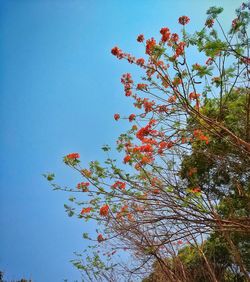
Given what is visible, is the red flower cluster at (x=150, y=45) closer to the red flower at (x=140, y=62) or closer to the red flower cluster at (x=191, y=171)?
the red flower at (x=140, y=62)

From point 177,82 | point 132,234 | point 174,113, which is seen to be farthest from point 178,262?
point 177,82

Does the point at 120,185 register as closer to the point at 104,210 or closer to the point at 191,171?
the point at 104,210

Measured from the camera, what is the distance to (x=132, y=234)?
6406 mm

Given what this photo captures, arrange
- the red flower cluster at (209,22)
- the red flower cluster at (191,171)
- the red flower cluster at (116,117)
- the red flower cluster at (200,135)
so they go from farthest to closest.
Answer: the red flower cluster at (191,171) → the red flower cluster at (116,117) → the red flower cluster at (200,135) → the red flower cluster at (209,22)

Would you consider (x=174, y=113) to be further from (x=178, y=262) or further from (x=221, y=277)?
(x=221, y=277)

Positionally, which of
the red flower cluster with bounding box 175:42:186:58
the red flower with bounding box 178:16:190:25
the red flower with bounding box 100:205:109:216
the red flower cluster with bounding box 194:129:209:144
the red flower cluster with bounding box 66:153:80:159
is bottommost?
the red flower with bounding box 100:205:109:216

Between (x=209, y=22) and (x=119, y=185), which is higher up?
(x=209, y=22)

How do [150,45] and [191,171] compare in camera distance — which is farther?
[191,171]

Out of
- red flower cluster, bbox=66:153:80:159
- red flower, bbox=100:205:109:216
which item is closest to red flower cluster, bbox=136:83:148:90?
red flower cluster, bbox=66:153:80:159

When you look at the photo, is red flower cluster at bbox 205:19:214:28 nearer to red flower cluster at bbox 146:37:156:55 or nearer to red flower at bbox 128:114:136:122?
red flower cluster at bbox 146:37:156:55

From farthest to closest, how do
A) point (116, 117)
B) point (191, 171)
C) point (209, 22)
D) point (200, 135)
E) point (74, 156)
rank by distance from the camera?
point (191, 171)
point (116, 117)
point (74, 156)
point (200, 135)
point (209, 22)

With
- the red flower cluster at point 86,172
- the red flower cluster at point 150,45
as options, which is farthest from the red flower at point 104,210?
the red flower cluster at point 150,45

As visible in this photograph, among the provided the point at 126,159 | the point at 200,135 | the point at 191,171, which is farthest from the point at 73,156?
the point at 191,171

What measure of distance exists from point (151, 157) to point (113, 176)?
29.9 inches
